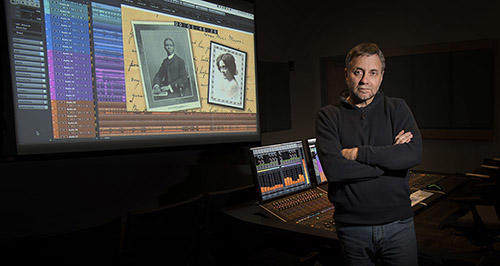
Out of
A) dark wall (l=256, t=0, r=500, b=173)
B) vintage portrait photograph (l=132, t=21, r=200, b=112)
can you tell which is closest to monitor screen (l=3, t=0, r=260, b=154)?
vintage portrait photograph (l=132, t=21, r=200, b=112)

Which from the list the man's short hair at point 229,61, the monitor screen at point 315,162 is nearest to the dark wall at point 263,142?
the man's short hair at point 229,61

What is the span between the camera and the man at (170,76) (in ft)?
8.00

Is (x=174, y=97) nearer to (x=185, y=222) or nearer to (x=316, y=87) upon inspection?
(x=185, y=222)

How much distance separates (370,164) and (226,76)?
1688 millimetres

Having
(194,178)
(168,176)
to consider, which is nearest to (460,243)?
(194,178)

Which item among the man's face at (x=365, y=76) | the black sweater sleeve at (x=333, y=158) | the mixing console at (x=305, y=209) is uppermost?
the man's face at (x=365, y=76)

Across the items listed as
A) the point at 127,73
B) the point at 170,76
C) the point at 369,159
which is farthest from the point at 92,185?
the point at 369,159

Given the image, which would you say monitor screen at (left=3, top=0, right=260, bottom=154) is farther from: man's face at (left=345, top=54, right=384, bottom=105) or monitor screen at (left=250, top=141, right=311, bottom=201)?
man's face at (left=345, top=54, right=384, bottom=105)

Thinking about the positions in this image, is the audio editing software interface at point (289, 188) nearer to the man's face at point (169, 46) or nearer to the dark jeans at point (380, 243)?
the dark jeans at point (380, 243)

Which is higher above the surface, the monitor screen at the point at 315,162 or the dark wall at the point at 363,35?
the dark wall at the point at 363,35

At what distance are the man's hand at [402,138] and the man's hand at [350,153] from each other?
19 cm

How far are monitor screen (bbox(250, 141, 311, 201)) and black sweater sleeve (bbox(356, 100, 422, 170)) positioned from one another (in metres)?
0.75

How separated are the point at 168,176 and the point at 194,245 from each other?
82 centimetres

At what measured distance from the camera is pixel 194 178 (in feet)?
9.17
